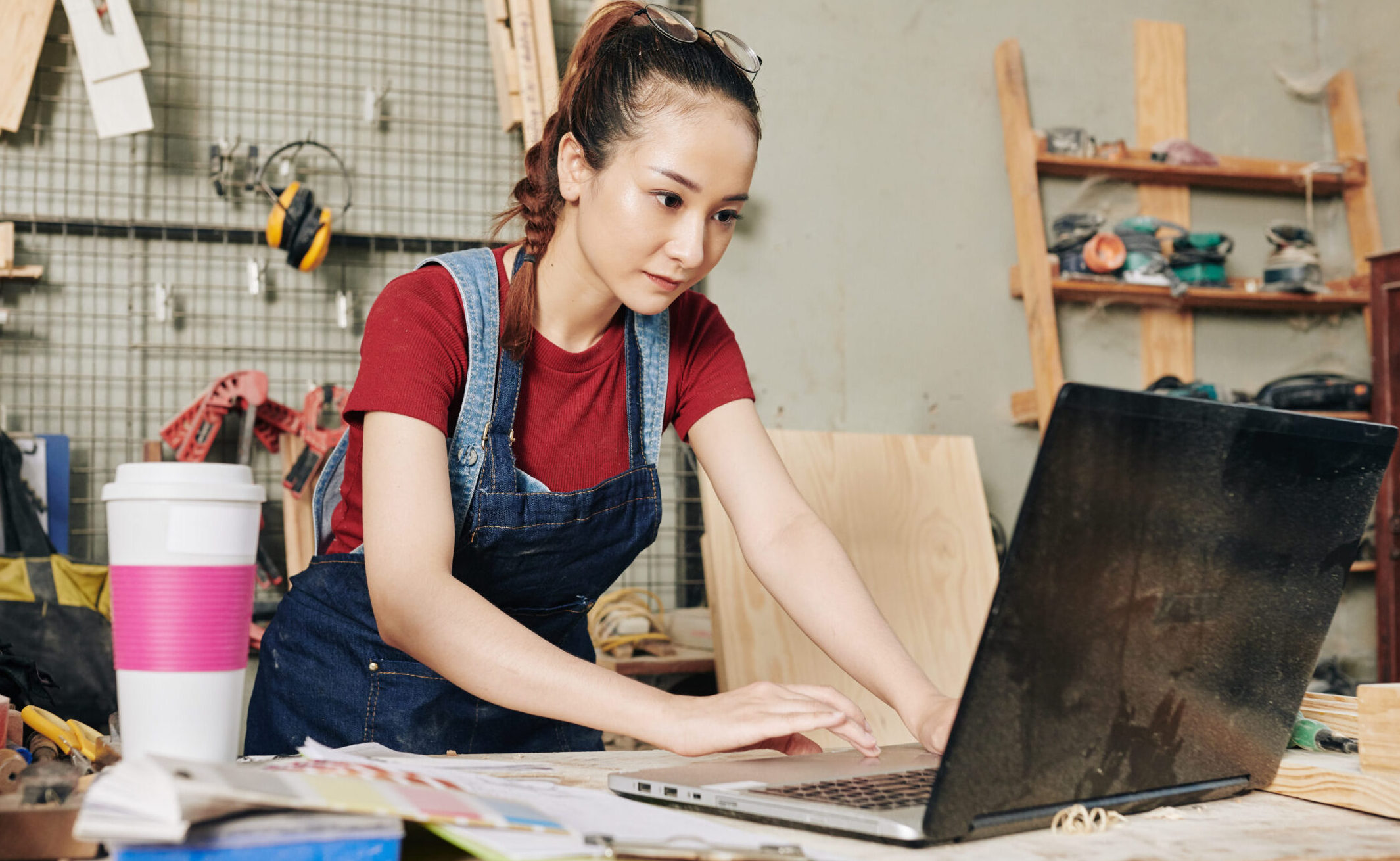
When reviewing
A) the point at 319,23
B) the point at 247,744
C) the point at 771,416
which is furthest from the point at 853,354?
the point at 247,744

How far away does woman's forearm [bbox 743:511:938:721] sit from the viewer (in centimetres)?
112

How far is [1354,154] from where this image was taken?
3.61 metres

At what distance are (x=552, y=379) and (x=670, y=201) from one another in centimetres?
31

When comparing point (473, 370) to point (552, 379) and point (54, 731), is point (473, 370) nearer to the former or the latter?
point (552, 379)

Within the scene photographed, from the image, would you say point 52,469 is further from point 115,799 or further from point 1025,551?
point 1025,551

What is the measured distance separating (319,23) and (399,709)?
2.44m

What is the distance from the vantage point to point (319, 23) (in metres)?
3.12

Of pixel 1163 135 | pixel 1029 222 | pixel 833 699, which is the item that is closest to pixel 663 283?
pixel 833 699

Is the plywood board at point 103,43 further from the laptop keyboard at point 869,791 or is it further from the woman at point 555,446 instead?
the laptop keyboard at point 869,791

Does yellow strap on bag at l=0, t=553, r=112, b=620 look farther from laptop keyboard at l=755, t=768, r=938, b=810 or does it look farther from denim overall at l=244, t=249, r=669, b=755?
laptop keyboard at l=755, t=768, r=938, b=810

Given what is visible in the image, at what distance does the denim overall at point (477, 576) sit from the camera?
130 cm

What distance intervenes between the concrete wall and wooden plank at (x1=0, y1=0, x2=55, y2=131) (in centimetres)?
175

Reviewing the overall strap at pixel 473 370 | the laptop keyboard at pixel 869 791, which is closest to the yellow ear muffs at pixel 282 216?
the overall strap at pixel 473 370

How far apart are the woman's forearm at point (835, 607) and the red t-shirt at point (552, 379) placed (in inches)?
8.6
